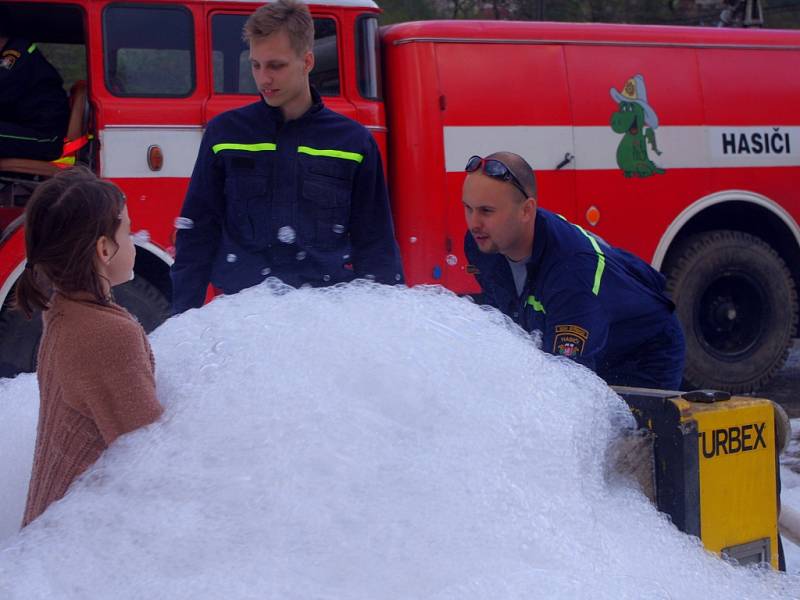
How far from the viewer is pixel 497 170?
8.83ft

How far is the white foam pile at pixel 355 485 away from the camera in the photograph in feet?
5.13

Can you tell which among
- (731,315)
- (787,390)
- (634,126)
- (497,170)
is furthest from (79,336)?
(787,390)

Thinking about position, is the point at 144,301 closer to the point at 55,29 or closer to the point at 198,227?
the point at 55,29

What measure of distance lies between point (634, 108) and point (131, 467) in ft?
16.4

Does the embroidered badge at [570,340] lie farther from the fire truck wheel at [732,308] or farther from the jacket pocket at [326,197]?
the fire truck wheel at [732,308]

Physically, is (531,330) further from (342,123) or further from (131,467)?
(131,467)

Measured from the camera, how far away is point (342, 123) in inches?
124

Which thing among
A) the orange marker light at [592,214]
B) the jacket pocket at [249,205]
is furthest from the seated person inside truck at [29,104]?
the orange marker light at [592,214]

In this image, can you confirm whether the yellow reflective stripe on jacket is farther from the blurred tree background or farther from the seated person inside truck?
the blurred tree background

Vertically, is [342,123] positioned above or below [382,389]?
above

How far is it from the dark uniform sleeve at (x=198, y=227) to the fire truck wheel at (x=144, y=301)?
2200mm

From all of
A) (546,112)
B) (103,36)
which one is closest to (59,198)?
(103,36)

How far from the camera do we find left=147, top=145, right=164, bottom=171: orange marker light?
5.21m

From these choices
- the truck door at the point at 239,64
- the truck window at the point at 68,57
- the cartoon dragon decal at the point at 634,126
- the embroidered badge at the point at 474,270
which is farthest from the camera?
the cartoon dragon decal at the point at 634,126
